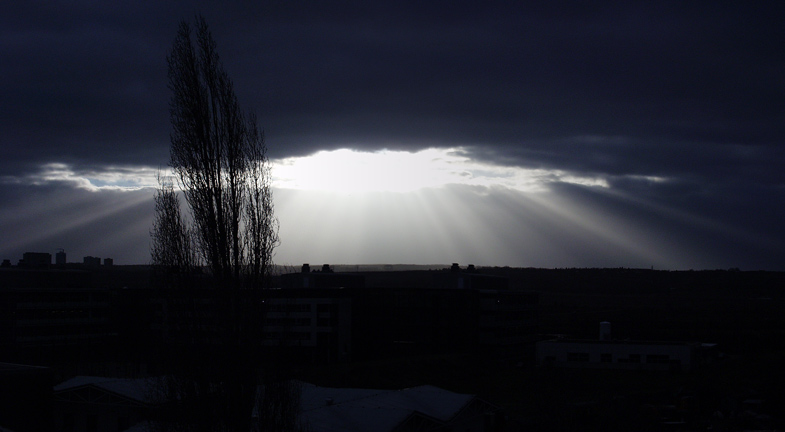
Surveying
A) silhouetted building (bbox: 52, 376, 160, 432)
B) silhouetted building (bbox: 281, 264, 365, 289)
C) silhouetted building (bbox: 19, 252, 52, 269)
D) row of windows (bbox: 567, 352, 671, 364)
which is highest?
silhouetted building (bbox: 19, 252, 52, 269)

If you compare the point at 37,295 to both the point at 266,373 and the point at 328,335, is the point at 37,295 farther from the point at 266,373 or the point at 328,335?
the point at 266,373

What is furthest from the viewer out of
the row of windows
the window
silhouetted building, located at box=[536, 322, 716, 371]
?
the row of windows

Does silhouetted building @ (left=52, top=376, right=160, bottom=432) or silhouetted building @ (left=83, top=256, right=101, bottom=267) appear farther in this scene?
silhouetted building @ (left=83, top=256, right=101, bottom=267)

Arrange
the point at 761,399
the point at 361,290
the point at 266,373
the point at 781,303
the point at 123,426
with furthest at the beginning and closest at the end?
the point at 781,303 → the point at 361,290 → the point at 761,399 → the point at 123,426 → the point at 266,373

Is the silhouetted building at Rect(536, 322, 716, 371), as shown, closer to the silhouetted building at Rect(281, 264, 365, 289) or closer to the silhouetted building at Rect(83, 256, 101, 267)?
the silhouetted building at Rect(281, 264, 365, 289)

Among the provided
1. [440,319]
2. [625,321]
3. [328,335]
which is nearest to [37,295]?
[328,335]

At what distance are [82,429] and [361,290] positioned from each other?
39545 millimetres

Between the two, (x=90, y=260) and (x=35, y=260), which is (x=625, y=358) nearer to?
(x=35, y=260)

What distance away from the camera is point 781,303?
525 feet

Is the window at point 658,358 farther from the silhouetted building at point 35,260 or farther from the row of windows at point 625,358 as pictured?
the silhouetted building at point 35,260

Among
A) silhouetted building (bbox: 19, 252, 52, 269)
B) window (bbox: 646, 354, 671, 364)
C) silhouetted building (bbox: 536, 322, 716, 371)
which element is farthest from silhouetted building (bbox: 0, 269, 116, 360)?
window (bbox: 646, 354, 671, 364)

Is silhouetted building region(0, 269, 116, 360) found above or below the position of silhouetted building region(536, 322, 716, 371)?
above

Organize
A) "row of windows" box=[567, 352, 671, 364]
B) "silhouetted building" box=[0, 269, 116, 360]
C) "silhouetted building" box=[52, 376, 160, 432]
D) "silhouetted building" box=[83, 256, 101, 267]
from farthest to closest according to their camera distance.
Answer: "silhouetted building" box=[83, 256, 101, 267], "silhouetted building" box=[0, 269, 116, 360], "row of windows" box=[567, 352, 671, 364], "silhouetted building" box=[52, 376, 160, 432]

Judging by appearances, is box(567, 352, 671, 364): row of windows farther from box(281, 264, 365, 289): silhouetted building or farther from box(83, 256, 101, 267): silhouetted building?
box(83, 256, 101, 267): silhouetted building
